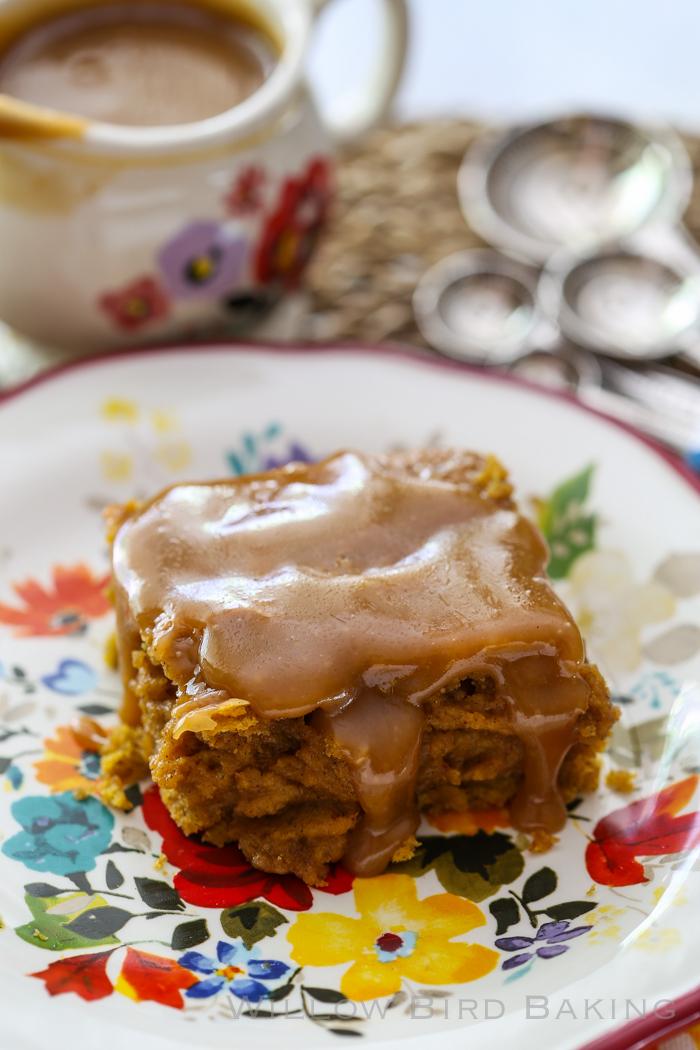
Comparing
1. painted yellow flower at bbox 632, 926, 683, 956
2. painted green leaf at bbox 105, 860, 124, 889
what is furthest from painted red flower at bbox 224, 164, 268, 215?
painted yellow flower at bbox 632, 926, 683, 956

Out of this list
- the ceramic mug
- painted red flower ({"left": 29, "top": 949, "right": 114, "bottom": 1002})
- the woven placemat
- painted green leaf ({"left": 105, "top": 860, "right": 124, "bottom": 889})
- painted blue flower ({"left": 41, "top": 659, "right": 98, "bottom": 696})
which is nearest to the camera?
painted red flower ({"left": 29, "top": 949, "right": 114, "bottom": 1002})

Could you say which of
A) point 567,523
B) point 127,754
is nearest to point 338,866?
point 127,754

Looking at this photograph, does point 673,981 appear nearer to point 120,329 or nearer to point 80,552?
point 80,552

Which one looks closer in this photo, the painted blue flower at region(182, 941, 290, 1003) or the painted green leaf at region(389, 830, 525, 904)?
the painted blue flower at region(182, 941, 290, 1003)

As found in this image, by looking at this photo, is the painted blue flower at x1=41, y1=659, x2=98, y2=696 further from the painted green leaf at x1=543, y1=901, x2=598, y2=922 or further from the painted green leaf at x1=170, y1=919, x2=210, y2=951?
the painted green leaf at x1=543, y1=901, x2=598, y2=922

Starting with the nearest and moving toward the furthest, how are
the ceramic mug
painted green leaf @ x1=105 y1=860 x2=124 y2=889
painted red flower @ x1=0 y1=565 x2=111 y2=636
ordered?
→ 1. painted green leaf @ x1=105 y1=860 x2=124 y2=889
2. painted red flower @ x1=0 y1=565 x2=111 y2=636
3. the ceramic mug

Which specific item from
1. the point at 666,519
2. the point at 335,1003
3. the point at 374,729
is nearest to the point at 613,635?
the point at 666,519

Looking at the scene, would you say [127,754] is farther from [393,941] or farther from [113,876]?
[393,941]
